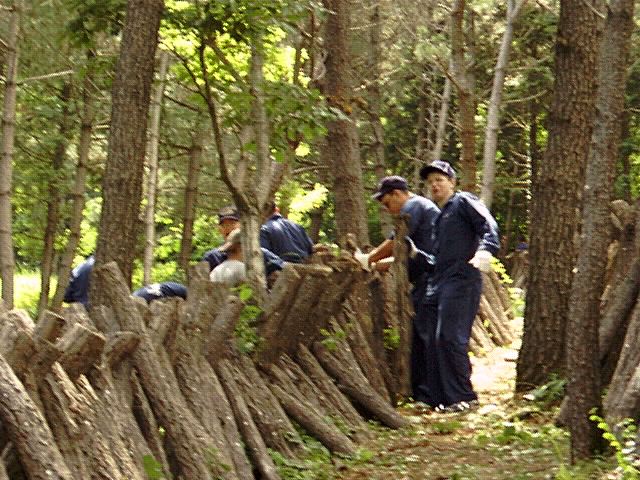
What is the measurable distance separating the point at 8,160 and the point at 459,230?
5519 millimetres

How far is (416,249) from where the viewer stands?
9.72 metres

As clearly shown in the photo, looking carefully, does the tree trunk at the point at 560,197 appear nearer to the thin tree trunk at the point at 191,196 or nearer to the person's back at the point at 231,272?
the person's back at the point at 231,272

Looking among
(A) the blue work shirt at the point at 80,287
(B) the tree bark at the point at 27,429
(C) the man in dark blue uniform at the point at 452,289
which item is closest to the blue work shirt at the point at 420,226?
(C) the man in dark blue uniform at the point at 452,289

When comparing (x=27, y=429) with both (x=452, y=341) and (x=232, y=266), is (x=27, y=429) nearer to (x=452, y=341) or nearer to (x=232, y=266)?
(x=232, y=266)

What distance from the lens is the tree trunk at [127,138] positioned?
8656 millimetres

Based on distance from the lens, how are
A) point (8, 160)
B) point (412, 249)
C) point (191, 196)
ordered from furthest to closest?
point (191, 196)
point (8, 160)
point (412, 249)

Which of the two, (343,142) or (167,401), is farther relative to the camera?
(343,142)

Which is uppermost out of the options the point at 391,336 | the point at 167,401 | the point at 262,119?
the point at 262,119

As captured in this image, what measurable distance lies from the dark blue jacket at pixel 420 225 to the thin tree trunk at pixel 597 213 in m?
3.49

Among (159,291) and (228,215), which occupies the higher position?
(228,215)

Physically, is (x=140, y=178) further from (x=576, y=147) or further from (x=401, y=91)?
(x=401, y=91)

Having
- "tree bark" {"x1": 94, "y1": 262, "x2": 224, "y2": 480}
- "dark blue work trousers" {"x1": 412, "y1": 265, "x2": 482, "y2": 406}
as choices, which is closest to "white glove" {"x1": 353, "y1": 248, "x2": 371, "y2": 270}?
"dark blue work trousers" {"x1": 412, "y1": 265, "x2": 482, "y2": 406}

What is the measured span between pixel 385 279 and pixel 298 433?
8.07ft

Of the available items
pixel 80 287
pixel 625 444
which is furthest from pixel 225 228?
pixel 625 444
